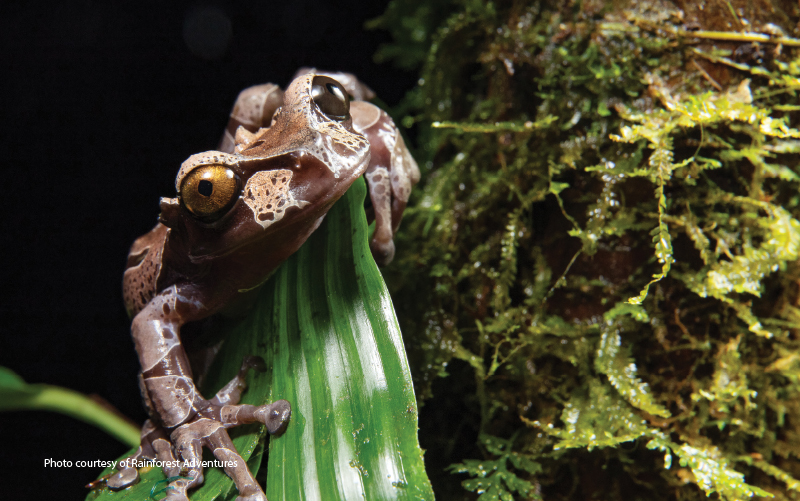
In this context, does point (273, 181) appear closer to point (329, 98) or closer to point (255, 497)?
point (329, 98)

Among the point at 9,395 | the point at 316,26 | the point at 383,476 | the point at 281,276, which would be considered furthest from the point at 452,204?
the point at 316,26

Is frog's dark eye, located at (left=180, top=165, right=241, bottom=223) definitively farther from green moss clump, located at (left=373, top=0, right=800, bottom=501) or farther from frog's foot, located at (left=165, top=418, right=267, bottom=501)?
green moss clump, located at (left=373, top=0, right=800, bottom=501)

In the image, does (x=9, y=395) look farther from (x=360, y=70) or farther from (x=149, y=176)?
(x=360, y=70)

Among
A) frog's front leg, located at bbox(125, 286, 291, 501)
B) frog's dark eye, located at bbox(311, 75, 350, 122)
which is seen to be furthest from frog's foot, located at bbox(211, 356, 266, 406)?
frog's dark eye, located at bbox(311, 75, 350, 122)

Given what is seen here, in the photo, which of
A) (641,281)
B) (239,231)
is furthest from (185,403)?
(641,281)

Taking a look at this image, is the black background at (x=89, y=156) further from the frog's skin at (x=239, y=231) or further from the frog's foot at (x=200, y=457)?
the frog's foot at (x=200, y=457)
